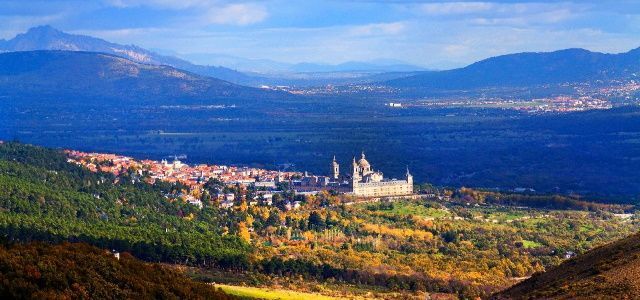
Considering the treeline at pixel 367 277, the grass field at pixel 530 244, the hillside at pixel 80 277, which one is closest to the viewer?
the hillside at pixel 80 277

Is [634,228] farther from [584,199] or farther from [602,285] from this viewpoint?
[602,285]

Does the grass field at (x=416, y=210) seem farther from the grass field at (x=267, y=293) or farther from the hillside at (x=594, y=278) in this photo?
the hillside at (x=594, y=278)

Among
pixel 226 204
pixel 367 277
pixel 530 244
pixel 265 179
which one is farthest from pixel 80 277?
pixel 265 179

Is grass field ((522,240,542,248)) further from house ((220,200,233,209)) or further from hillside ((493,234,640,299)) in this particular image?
house ((220,200,233,209))

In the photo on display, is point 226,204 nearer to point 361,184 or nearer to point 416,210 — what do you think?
point 416,210

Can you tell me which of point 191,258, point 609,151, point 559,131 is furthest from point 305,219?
point 559,131

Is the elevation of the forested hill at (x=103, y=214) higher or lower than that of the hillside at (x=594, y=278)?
lower

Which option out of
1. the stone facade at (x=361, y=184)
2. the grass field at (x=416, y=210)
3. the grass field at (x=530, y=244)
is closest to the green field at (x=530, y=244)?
the grass field at (x=530, y=244)
